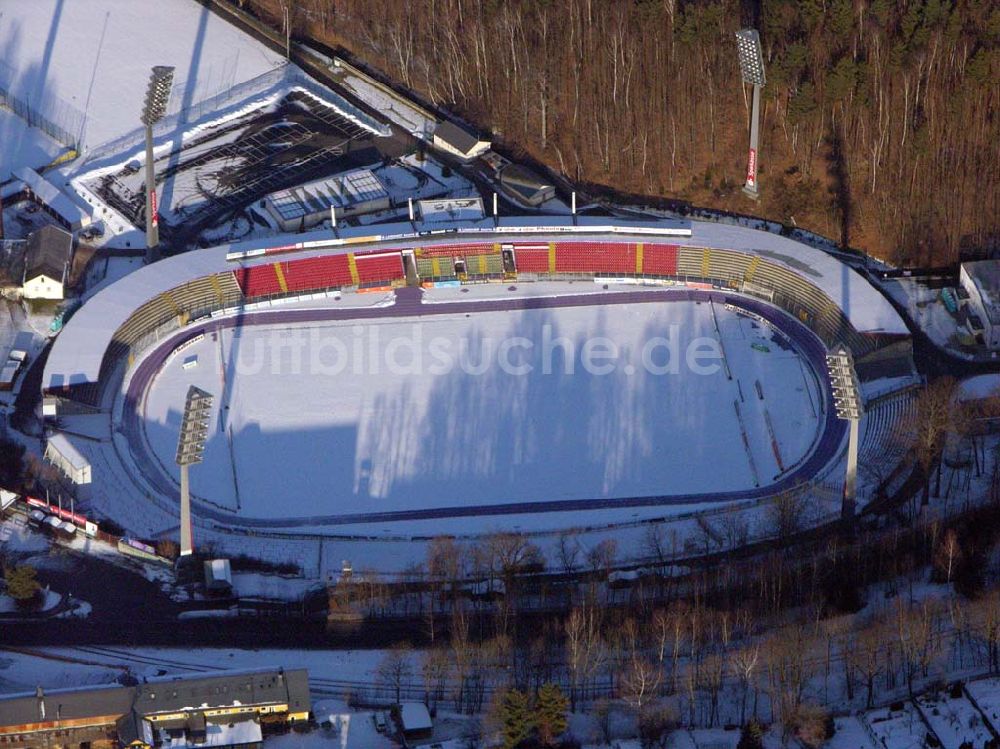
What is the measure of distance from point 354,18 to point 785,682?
1991 inches

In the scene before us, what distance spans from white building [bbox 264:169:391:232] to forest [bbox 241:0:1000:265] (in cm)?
727

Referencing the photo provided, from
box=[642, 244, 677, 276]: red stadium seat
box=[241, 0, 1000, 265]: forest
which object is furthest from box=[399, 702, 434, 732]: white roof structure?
box=[241, 0, 1000, 265]: forest

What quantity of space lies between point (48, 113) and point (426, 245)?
22.6 metres

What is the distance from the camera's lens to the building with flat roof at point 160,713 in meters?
63.6

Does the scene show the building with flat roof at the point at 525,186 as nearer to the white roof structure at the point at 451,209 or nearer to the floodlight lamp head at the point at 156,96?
the white roof structure at the point at 451,209

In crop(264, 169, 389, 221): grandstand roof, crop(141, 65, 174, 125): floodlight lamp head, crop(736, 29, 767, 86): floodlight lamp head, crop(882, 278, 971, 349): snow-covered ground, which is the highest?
crop(736, 29, 767, 86): floodlight lamp head

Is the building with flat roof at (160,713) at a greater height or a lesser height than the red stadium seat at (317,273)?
lesser

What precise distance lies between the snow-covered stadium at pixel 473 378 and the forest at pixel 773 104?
4.77 metres

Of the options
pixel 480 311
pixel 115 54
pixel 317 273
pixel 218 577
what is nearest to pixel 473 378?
pixel 480 311

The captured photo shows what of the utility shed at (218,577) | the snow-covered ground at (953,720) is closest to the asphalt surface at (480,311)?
the utility shed at (218,577)

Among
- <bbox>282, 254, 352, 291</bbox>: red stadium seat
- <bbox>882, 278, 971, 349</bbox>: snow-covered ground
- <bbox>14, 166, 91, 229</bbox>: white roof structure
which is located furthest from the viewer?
<bbox>14, 166, 91, 229</bbox>: white roof structure

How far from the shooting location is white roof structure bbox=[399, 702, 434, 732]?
64688 millimetres

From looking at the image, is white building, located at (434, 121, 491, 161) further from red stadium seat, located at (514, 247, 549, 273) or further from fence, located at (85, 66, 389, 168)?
red stadium seat, located at (514, 247, 549, 273)

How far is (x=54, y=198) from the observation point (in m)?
92.2
